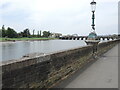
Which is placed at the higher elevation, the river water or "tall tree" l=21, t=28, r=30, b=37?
"tall tree" l=21, t=28, r=30, b=37

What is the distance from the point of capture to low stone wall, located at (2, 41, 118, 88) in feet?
13.5

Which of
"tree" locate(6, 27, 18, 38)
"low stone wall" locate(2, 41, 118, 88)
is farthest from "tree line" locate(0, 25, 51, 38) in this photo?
"low stone wall" locate(2, 41, 118, 88)

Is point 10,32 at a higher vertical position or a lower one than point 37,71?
higher

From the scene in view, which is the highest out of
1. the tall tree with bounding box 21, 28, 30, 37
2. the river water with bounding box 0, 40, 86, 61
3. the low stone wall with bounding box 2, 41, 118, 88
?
the tall tree with bounding box 21, 28, 30, 37

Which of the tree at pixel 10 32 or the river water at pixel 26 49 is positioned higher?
the tree at pixel 10 32

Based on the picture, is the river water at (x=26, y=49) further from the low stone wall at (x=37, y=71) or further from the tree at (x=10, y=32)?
the tree at (x=10, y=32)

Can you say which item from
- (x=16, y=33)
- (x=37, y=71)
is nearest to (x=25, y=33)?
(x=16, y=33)

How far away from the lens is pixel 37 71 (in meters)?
5.36

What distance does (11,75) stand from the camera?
4.14 meters

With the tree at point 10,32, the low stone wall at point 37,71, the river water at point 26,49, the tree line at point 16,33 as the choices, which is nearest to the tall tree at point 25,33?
the tree line at point 16,33

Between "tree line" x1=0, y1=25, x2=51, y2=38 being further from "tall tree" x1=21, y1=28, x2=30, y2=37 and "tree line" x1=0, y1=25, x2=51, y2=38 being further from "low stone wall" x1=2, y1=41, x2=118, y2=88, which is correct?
"low stone wall" x1=2, y1=41, x2=118, y2=88

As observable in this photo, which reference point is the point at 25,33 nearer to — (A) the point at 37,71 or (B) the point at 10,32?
(B) the point at 10,32

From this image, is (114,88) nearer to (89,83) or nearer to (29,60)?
(89,83)

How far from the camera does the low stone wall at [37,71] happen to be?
13.5ft
